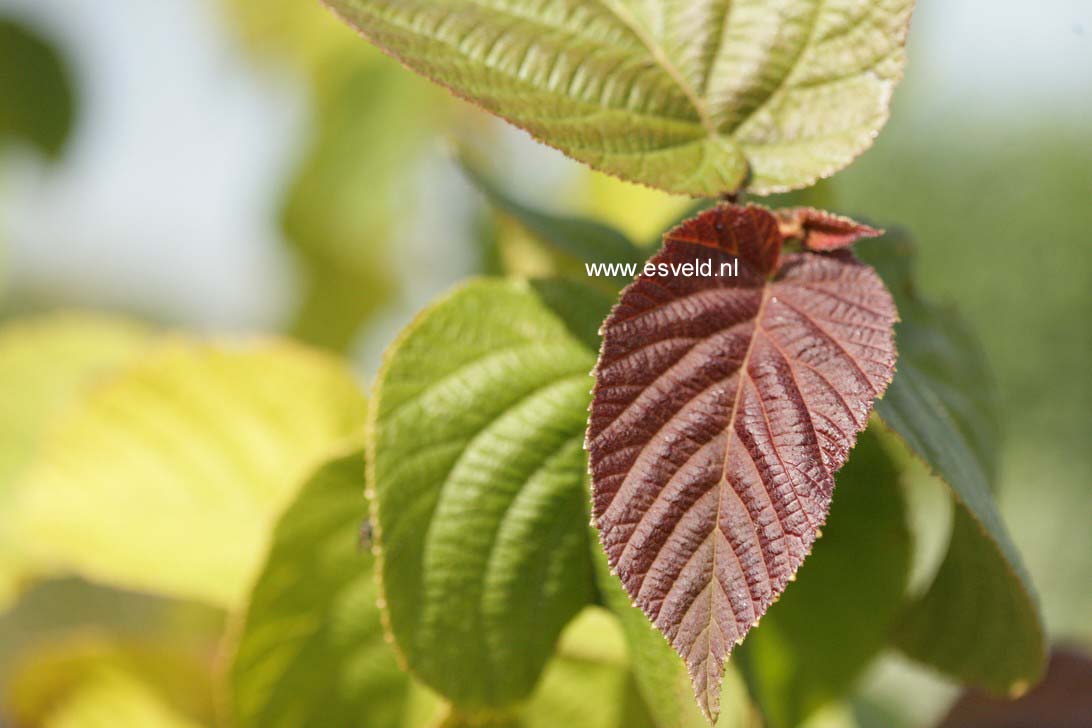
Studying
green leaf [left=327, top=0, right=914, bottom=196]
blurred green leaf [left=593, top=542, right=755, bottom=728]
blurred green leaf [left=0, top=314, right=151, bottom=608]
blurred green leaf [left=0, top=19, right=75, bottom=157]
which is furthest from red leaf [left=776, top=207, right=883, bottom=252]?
blurred green leaf [left=0, top=19, right=75, bottom=157]

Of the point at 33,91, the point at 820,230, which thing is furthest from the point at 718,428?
the point at 33,91

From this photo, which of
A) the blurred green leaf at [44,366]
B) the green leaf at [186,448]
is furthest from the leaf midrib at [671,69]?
the blurred green leaf at [44,366]

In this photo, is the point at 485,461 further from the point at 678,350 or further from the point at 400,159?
the point at 400,159

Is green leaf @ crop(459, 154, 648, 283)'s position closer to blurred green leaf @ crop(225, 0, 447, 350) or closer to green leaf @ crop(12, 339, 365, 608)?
green leaf @ crop(12, 339, 365, 608)

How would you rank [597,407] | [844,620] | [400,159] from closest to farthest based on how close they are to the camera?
[597,407] → [844,620] → [400,159]

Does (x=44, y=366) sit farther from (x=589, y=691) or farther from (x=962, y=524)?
(x=962, y=524)

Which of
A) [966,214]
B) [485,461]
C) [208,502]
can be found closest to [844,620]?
[485,461]
